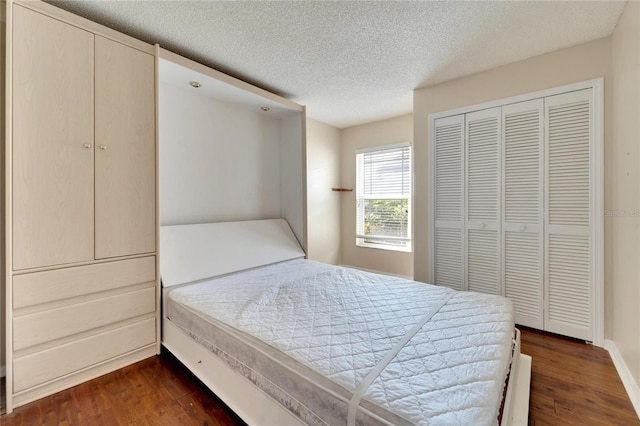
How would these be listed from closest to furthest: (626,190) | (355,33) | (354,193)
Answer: (626,190)
(355,33)
(354,193)

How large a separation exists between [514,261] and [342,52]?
8.15 ft

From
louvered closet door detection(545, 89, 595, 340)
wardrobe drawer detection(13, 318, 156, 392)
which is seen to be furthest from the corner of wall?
louvered closet door detection(545, 89, 595, 340)

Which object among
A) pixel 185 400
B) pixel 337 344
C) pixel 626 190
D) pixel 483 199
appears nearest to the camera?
pixel 337 344

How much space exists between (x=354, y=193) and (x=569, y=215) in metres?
2.75

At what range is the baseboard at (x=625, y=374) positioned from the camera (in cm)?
154

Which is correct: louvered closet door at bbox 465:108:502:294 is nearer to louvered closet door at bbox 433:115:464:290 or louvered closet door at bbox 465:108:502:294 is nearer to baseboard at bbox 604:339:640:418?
→ louvered closet door at bbox 433:115:464:290

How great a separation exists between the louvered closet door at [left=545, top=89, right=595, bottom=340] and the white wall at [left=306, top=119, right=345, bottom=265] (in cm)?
277

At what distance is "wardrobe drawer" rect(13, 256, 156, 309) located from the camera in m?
1.56

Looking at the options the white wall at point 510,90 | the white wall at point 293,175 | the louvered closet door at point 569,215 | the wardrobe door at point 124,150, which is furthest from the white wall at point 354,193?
the wardrobe door at point 124,150

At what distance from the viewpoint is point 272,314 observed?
5.48ft

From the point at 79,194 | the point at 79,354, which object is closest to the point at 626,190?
the point at 79,194

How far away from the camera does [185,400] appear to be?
160 cm

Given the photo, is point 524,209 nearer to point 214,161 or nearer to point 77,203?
point 214,161

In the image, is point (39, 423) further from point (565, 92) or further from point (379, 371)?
point (565, 92)
